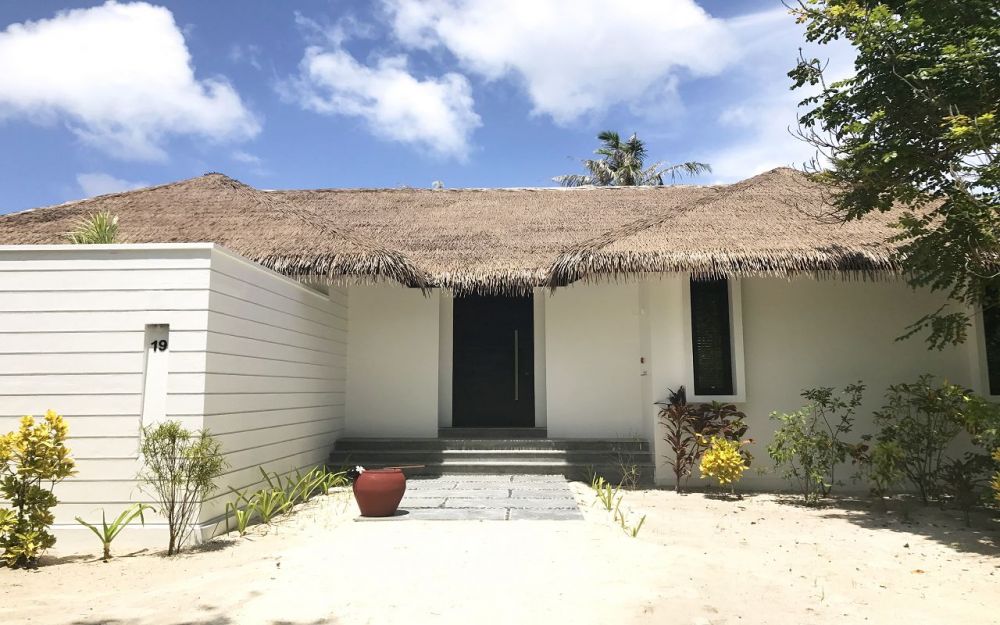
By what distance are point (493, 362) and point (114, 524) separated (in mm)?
5789

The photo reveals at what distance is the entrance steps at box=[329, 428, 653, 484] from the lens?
811cm

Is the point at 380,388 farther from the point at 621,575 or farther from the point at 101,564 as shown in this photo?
the point at 621,575

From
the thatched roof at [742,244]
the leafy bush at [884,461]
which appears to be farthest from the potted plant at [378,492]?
the leafy bush at [884,461]

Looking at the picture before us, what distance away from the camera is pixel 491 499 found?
6559mm

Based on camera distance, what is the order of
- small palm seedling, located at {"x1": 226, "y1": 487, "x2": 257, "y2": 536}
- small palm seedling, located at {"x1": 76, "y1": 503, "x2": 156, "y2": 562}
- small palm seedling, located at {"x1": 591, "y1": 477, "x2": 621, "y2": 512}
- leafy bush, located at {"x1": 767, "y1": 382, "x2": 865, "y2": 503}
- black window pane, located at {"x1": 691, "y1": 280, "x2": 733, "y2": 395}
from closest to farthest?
small palm seedling, located at {"x1": 76, "y1": 503, "x2": 156, "y2": 562} < small palm seedling, located at {"x1": 226, "y1": 487, "x2": 257, "y2": 536} < small palm seedling, located at {"x1": 591, "y1": 477, "x2": 621, "y2": 512} < leafy bush, located at {"x1": 767, "y1": 382, "x2": 865, "y2": 503} < black window pane, located at {"x1": 691, "y1": 280, "x2": 733, "y2": 395}

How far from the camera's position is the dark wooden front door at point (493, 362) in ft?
31.4

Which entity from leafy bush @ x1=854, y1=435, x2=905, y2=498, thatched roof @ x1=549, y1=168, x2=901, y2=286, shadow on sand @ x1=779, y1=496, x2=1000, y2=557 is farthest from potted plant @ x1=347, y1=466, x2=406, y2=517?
leafy bush @ x1=854, y1=435, x2=905, y2=498

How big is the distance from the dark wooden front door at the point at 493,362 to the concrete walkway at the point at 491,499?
166cm

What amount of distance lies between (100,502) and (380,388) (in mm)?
4396

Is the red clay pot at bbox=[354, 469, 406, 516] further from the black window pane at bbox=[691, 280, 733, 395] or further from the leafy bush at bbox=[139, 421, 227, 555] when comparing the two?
the black window pane at bbox=[691, 280, 733, 395]

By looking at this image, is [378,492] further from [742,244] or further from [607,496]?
[742,244]

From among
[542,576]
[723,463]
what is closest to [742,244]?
[723,463]

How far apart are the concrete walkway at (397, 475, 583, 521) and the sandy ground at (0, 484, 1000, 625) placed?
0.28 metres

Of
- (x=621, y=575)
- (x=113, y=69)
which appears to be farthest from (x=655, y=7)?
(x=113, y=69)
